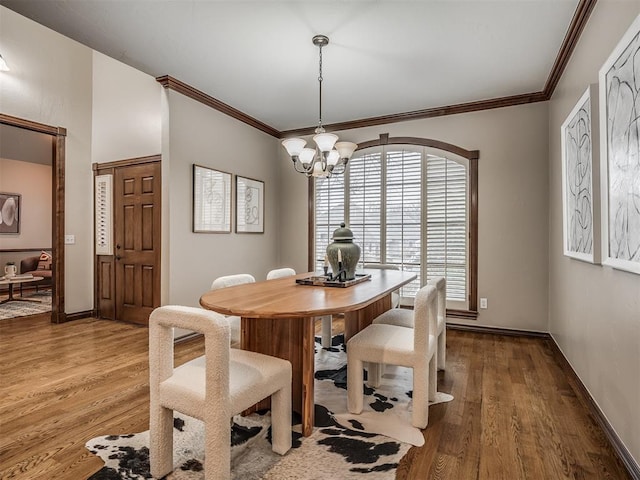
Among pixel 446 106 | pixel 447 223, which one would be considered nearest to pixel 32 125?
pixel 446 106

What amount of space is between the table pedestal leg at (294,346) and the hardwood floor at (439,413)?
570 millimetres

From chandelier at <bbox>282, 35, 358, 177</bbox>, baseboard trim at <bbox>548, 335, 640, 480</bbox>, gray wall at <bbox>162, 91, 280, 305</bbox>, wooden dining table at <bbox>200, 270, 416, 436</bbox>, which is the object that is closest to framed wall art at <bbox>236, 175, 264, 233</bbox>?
gray wall at <bbox>162, 91, 280, 305</bbox>

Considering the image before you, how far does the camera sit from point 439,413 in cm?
226

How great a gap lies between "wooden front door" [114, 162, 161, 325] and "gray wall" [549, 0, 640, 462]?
13.3ft

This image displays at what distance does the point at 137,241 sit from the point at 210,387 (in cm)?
357

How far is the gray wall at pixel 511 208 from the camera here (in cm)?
389

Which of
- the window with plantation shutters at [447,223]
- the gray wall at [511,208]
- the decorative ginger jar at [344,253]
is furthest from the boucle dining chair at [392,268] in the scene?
the decorative ginger jar at [344,253]

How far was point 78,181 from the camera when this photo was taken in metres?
4.75

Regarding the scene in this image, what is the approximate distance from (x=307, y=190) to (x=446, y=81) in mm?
2257

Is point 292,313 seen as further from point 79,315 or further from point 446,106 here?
point 79,315

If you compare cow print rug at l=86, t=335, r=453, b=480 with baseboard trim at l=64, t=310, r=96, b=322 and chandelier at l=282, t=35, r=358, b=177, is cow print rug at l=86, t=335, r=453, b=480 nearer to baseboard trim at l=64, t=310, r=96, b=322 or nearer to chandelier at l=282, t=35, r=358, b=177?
chandelier at l=282, t=35, r=358, b=177

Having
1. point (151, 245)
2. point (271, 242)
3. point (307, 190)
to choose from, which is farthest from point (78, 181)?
point (307, 190)

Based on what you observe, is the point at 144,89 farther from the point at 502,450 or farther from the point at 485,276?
A: the point at 502,450

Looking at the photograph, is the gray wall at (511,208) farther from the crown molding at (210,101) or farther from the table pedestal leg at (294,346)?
the table pedestal leg at (294,346)
